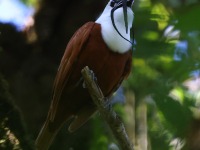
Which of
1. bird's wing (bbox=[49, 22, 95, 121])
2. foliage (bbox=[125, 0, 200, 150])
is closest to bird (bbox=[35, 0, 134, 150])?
bird's wing (bbox=[49, 22, 95, 121])

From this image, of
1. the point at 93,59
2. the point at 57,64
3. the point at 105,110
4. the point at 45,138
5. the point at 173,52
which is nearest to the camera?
the point at 173,52

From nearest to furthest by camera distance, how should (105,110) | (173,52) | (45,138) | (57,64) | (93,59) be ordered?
(173,52), (105,110), (45,138), (93,59), (57,64)

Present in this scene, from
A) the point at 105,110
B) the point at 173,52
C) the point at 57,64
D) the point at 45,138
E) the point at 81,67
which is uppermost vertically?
the point at 173,52

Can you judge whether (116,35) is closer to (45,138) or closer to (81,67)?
(81,67)

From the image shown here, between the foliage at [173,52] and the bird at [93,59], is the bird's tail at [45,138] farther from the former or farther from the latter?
the foliage at [173,52]

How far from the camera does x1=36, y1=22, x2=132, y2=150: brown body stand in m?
2.78

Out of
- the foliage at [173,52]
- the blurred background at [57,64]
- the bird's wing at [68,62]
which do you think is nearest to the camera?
the foliage at [173,52]

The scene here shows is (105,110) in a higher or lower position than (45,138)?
higher

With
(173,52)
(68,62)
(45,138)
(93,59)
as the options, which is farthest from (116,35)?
(173,52)

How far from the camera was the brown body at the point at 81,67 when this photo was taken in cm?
278

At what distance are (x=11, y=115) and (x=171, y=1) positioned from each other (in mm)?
1680

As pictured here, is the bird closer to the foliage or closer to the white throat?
the white throat

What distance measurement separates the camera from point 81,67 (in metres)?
2.79

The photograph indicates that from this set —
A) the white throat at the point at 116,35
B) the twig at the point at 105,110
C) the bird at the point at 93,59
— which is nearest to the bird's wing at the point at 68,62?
the bird at the point at 93,59
